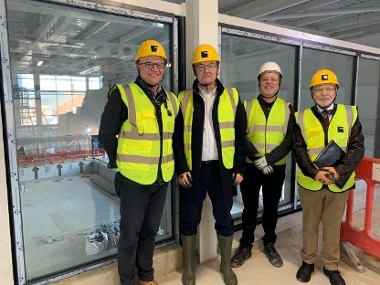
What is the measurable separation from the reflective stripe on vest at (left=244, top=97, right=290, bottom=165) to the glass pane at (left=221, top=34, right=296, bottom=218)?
74 cm

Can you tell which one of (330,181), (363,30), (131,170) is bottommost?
(330,181)

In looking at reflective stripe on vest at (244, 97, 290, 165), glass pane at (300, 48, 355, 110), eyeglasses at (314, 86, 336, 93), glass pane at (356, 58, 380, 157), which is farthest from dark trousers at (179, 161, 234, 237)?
glass pane at (356, 58, 380, 157)

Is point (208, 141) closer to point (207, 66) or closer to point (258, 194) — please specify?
point (207, 66)

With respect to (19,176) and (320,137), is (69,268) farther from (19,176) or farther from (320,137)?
(320,137)

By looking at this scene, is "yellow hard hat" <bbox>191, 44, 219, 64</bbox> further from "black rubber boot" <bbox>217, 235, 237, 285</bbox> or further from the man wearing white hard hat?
"black rubber boot" <bbox>217, 235, 237, 285</bbox>

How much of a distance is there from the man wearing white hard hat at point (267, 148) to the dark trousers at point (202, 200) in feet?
1.18

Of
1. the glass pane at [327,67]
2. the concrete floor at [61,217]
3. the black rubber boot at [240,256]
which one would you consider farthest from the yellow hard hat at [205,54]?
the glass pane at [327,67]

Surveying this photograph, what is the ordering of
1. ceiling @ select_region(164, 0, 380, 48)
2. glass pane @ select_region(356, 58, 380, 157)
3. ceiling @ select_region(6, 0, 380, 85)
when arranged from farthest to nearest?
ceiling @ select_region(164, 0, 380, 48) < glass pane @ select_region(356, 58, 380, 157) < ceiling @ select_region(6, 0, 380, 85)

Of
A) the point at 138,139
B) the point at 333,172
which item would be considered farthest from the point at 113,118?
the point at 333,172

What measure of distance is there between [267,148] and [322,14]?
4192 millimetres

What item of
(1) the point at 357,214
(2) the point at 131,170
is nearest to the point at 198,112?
(2) the point at 131,170

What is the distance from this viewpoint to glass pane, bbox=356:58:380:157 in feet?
14.0

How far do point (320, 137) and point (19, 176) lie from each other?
74.5 inches

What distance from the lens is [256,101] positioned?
7.73ft
